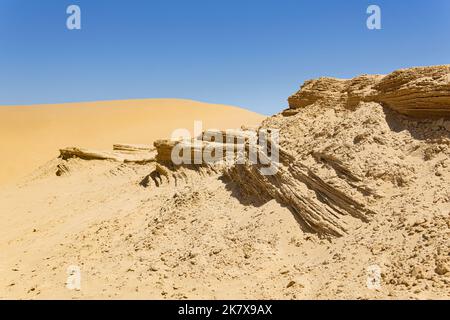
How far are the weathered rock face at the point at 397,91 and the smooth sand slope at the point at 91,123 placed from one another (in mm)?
15695

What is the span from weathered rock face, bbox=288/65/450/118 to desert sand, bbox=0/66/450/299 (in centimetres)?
2

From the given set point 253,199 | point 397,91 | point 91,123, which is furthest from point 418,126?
point 91,123

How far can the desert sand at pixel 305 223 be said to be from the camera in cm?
482

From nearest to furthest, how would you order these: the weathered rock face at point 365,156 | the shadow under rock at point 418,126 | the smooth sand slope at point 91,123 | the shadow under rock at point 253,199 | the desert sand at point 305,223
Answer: the desert sand at point 305,223
the weathered rock face at point 365,156
the shadow under rock at point 253,199
the shadow under rock at point 418,126
the smooth sand slope at point 91,123

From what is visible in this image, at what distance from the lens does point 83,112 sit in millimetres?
39625

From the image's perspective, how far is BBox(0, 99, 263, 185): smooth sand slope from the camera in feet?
82.7

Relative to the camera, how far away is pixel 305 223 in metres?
5.71

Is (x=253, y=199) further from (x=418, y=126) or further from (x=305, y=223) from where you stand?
(x=418, y=126)

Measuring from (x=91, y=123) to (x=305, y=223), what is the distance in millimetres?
31600

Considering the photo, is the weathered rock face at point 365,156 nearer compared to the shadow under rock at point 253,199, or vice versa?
the weathered rock face at point 365,156

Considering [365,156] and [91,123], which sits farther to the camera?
[91,123]

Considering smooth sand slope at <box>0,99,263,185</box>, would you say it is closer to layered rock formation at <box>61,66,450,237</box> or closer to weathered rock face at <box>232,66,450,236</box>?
layered rock formation at <box>61,66,450,237</box>

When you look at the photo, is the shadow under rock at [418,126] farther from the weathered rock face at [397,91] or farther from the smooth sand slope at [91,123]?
the smooth sand slope at [91,123]

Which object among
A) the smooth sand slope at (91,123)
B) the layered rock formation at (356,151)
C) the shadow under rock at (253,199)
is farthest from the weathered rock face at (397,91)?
the smooth sand slope at (91,123)
